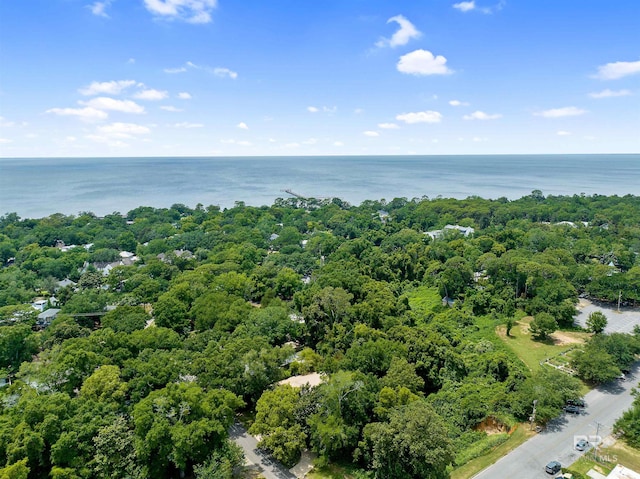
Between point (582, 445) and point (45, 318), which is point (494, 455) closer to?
point (582, 445)

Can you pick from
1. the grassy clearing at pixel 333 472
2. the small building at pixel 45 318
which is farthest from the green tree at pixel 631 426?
the small building at pixel 45 318

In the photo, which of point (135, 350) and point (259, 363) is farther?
point (135, 350)

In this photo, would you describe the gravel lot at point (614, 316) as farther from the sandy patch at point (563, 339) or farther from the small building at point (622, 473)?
the small building at point (622, 473)

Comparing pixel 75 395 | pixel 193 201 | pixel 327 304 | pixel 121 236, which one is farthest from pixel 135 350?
pixel 193 201

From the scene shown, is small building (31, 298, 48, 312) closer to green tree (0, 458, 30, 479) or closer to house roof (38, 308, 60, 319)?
house roof (38, 308, 60, 319)

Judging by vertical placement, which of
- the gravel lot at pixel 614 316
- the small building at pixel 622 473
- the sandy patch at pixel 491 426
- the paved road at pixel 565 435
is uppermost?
the gravel lot at pixel 614 316

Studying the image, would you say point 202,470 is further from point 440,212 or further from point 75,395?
point 440,212

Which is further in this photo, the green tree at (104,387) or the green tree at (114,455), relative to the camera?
the green tree at (104,387)

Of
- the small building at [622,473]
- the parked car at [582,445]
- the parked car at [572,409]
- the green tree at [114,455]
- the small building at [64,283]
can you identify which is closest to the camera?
the green tree at [114,455]
